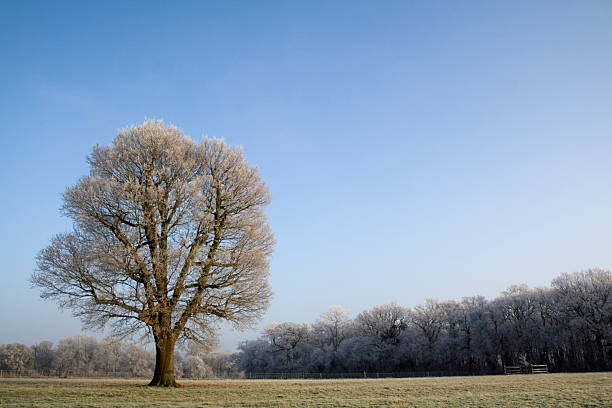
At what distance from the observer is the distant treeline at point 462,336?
225 ft

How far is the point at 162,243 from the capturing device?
862 inches

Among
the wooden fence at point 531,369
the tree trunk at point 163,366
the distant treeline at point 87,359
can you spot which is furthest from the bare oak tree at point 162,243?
the distant treeline at point 87,359

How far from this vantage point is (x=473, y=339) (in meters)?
81.4

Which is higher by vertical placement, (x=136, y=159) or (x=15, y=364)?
(x=136, y=159)

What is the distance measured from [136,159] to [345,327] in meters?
88.9

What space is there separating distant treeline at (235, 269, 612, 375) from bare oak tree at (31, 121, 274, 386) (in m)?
66.5

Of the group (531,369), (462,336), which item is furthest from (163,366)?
(462,336)

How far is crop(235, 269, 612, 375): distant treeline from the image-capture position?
6850 centimetres

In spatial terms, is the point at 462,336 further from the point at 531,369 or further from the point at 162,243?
the point at 162,243

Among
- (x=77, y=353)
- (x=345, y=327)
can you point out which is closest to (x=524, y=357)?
(x=345, y=327)

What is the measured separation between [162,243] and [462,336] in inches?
3070

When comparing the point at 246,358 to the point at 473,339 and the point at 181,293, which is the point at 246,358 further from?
the point at 181,293

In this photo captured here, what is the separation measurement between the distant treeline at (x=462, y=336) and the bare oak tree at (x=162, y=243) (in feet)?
218

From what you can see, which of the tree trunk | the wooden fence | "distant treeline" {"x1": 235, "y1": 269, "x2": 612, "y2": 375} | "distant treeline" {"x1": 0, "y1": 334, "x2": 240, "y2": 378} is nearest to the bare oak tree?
the tree trunk
